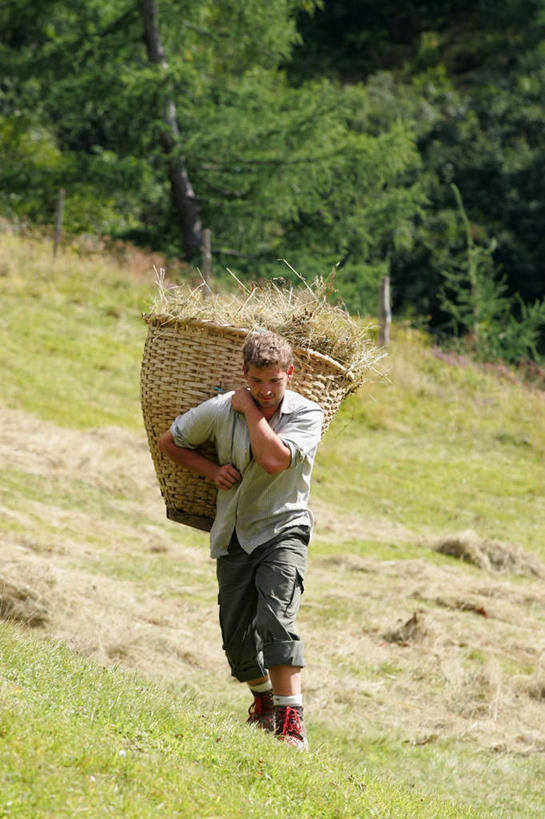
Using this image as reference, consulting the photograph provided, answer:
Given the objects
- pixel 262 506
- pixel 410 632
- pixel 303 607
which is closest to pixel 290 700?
pixel 262 506

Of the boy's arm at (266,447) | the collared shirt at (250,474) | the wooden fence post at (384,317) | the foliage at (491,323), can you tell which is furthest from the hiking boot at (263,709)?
the foliage at (491,323)

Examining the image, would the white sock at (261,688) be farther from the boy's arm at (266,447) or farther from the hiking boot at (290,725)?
the boy's arm at (266,447)

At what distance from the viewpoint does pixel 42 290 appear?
19.6m

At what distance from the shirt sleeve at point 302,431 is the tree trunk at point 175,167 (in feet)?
63.3

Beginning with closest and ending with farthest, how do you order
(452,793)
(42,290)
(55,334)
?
(452,793) → (55,334) → (42,290)

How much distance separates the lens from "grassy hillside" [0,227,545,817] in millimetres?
3945

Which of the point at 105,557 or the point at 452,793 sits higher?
the point at 452,793

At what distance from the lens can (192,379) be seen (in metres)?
5.29

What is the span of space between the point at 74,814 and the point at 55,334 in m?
15.4

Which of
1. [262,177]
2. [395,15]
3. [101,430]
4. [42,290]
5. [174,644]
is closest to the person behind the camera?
[174,644]

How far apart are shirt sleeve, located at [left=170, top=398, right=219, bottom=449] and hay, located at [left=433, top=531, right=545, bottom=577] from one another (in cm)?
679

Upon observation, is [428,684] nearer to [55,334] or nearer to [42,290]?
[55,334]

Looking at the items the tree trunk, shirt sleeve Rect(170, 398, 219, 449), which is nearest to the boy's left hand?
shirt sleeve Rect(170, 398, 219, 449)

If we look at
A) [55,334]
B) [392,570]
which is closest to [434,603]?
[392,570]
